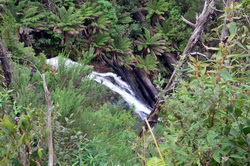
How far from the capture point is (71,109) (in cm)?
270

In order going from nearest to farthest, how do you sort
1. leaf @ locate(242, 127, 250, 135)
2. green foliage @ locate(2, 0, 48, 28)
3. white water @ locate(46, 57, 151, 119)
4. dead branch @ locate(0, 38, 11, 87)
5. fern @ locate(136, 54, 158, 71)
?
leaf @ locate(242, 127, 250, 135)
dead branch @ locate(0, 38, 11, 87)
white water @ locate(46, 57, 151, 119)
green foliage @ locate(2, 0, 48, 28)
fern @ locate(136, 54, 158, 71)

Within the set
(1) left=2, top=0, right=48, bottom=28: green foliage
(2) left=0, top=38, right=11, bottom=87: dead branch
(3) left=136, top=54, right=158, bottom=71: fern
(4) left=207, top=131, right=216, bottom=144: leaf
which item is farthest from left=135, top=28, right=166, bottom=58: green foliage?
(4) left=207, top=131, right=216, bottom=144: leaf

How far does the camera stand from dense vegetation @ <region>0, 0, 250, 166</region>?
3.73ft

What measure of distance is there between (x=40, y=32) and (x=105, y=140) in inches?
309

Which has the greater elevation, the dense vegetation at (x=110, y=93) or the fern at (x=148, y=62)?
the dense vegetation at (x=110, y=93)

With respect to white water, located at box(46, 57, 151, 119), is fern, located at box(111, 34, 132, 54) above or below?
above

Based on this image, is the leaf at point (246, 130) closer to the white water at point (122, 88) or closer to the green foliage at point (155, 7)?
the white water at point (122, 88)

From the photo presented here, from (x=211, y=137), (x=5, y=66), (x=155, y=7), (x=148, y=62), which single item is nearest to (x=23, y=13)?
(x=148, y=62)

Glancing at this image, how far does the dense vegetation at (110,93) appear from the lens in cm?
114

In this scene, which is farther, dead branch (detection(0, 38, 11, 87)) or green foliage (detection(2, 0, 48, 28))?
green foliage (detection(2, 0, 48, 28))

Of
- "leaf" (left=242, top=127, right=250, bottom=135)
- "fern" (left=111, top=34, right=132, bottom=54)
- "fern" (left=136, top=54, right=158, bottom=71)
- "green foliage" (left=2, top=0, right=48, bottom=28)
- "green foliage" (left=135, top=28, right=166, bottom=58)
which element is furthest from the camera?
"green foliage" (left=135, top=28, right=166, bottom=58)

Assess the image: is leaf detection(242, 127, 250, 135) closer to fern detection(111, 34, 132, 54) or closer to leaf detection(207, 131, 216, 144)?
leaf detection(207, 131, 216, 144)

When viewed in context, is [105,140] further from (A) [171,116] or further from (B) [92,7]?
(B) [92,7]

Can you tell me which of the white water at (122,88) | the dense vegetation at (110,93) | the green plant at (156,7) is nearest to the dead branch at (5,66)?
the dense vegetation at (110,93)
